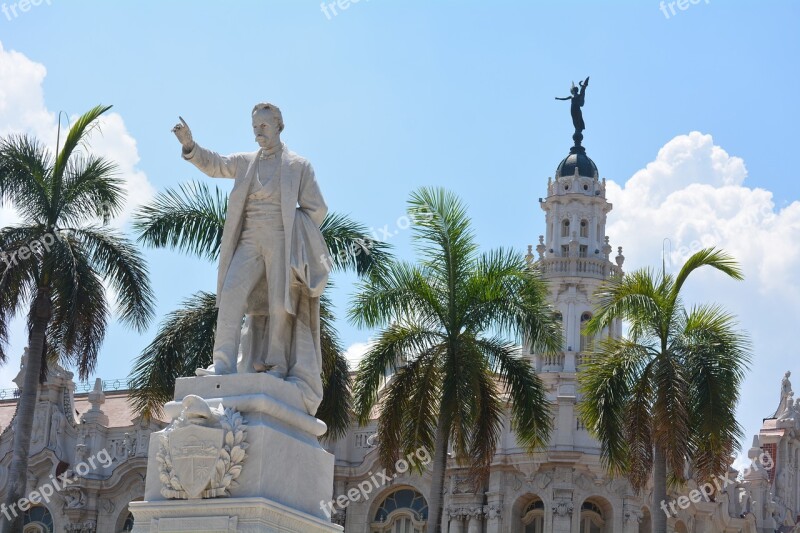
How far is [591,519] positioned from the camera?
34.6m

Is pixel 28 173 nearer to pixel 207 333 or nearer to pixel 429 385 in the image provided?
pixel 207 333

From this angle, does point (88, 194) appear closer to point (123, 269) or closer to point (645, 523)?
point (123, 269)

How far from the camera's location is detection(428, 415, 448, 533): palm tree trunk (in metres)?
22.0

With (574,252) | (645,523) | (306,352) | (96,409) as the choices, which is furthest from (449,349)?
(574,252)

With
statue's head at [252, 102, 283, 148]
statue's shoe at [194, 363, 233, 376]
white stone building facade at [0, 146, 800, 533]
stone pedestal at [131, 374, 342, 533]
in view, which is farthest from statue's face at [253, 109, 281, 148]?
white stone building facade at [0, 146, 800, 533]

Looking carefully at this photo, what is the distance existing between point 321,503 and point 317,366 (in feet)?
3.46

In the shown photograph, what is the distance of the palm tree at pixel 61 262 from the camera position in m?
22.6

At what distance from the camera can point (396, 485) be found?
117 ft

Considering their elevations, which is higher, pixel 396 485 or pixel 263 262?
pixel 396 485

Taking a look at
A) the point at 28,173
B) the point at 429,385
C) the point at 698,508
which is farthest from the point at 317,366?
the point at 698,508

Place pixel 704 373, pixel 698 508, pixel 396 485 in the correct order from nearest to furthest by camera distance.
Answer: pixel 704 373 < pixel 396 485 < pixel 698 508

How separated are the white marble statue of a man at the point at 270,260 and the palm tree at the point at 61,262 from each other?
12.1m

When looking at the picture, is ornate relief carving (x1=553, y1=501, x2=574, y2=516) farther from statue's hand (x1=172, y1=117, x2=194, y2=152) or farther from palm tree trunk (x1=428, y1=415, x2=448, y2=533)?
statue's hand (x1=172, y1=117, x2=194, y2=152)

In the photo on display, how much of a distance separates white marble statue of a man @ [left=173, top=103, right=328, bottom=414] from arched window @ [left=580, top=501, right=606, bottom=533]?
24.7 metres
